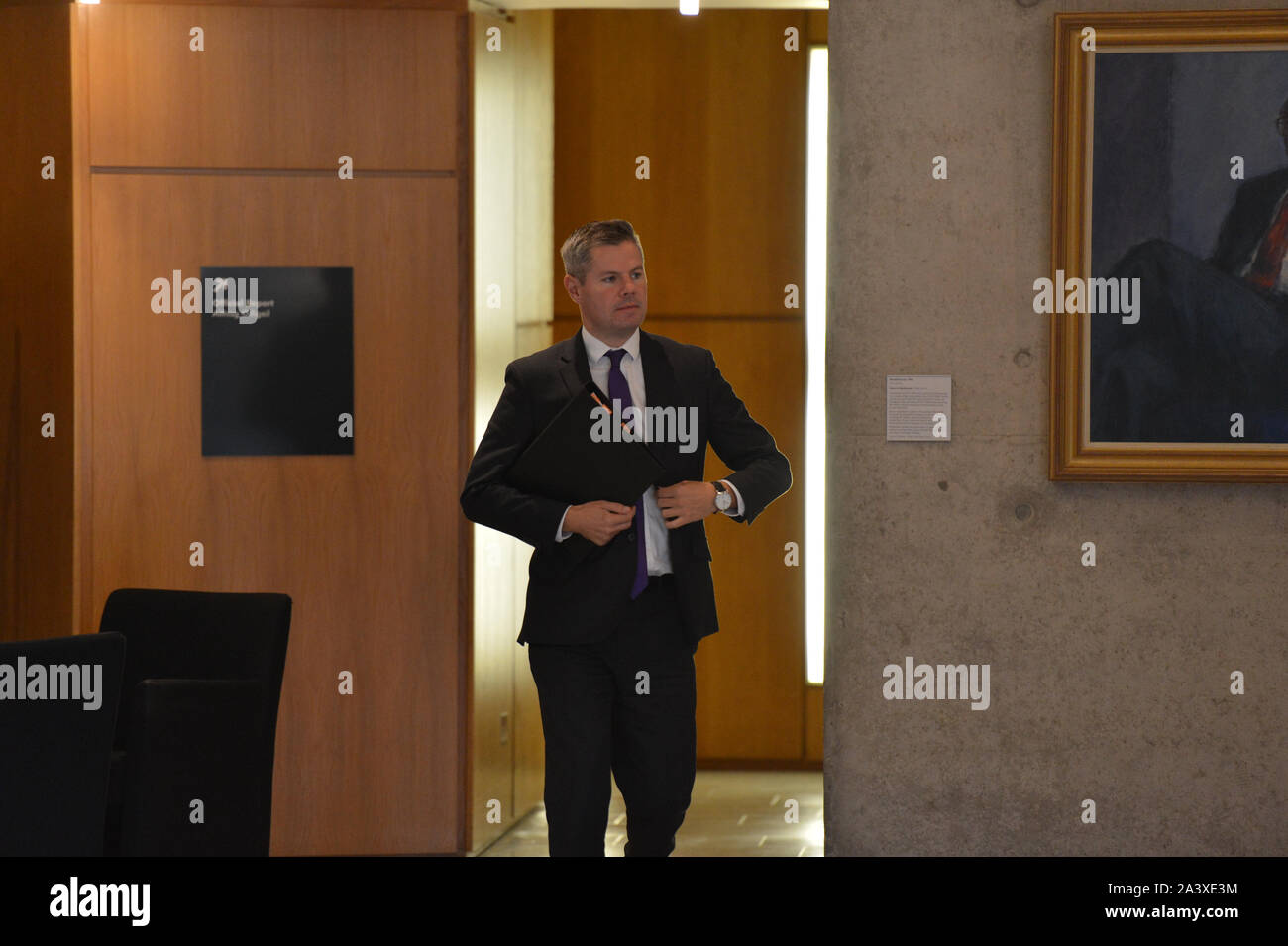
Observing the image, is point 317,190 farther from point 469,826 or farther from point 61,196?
point 469,826

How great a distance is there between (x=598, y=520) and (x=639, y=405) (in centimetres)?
35

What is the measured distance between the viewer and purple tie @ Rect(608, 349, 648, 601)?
324 cm

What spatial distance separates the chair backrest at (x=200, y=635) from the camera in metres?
3.76

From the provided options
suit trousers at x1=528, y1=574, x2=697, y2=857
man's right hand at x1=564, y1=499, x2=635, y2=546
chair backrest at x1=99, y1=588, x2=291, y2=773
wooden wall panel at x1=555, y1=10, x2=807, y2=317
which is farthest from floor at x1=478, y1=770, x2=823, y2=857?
wooden wall panel at x1=555, y1=10, x2=807, y2=317

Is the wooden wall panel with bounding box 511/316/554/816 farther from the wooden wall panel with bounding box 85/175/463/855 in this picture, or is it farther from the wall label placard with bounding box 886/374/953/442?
the wall label placard with bounding box 886/374/953/442

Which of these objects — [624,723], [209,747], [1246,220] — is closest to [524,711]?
[209,747]

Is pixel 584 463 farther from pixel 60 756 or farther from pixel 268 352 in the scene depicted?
pixel 268 352

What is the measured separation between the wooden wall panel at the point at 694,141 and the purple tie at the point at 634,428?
280 cm

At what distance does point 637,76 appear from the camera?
613cm

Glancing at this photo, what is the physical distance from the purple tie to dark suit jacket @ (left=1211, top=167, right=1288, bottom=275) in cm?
157

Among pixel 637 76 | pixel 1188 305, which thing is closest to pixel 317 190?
pixel 637 76

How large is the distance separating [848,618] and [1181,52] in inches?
67.9

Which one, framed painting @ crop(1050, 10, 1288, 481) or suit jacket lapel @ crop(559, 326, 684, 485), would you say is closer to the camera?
suit jacket lapel @ crop(559, 326, 684, 485)
